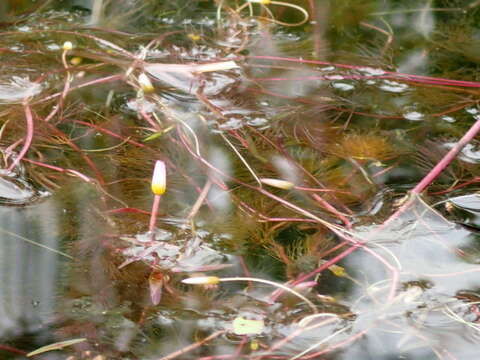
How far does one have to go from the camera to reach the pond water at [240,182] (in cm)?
123

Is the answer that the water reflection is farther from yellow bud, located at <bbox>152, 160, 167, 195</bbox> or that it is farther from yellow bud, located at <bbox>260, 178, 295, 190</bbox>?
yellow bud, located at <bbox>260, 178, 295, 190</bbox>

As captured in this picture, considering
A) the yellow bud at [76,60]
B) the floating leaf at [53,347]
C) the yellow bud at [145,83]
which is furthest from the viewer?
the yellow bud at [76,60]

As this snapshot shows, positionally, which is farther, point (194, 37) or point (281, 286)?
point (194, 37)

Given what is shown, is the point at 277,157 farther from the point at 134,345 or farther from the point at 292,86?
the point at 134,345

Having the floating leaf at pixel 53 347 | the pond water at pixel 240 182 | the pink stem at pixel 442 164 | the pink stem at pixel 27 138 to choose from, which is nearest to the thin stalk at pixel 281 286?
the pond water at pixel 240 182

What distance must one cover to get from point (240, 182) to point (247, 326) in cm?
46

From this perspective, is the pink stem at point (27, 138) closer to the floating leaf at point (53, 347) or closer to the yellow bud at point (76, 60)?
the yellow bud at point (76, 60)

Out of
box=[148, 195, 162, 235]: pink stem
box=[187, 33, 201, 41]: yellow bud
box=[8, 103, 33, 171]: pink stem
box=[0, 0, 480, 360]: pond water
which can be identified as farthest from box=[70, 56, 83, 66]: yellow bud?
box=[148, 195, 162, 235]: pink stem

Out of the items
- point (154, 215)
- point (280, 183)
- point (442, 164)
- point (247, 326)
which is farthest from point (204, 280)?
point (442, 164)

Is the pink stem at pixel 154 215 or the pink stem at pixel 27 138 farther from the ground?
the pink stem at pixel 27 138

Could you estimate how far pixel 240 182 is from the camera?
5.15 feet

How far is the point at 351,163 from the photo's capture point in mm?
1637

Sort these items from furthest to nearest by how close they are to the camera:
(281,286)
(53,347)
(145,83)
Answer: (145,83) → (281,286) → (53,347)

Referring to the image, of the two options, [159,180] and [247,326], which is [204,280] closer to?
[247,326]
